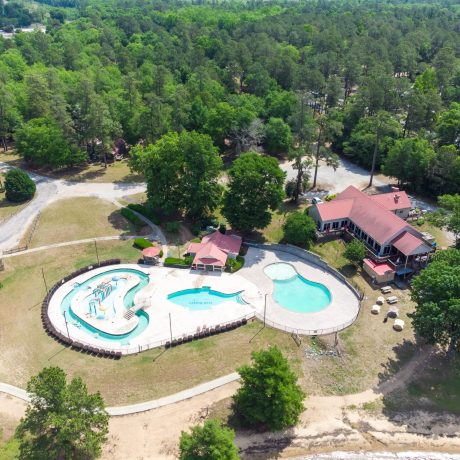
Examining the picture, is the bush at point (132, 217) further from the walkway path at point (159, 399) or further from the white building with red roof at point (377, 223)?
the walkway path at point (159, 399)

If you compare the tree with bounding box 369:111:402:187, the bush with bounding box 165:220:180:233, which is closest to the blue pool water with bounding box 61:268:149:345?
the bush with bounding box 165:220:180:233

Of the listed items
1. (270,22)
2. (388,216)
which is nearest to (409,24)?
(270,22)

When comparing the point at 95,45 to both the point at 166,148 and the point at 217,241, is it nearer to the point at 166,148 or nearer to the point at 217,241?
the point at 166,148

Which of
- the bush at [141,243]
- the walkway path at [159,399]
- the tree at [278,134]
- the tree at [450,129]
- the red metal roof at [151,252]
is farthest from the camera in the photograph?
the tree at [278,134]

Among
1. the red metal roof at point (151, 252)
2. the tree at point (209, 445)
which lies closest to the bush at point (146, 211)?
A: the red metal roof at point (151, 252)

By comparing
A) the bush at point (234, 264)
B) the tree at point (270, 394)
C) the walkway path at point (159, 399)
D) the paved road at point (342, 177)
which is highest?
the tree at point (270, 394)

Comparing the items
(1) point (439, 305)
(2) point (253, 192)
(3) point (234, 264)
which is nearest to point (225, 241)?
(3) point (234, 264)

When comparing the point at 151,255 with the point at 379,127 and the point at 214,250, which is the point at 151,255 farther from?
the point at 379,127
